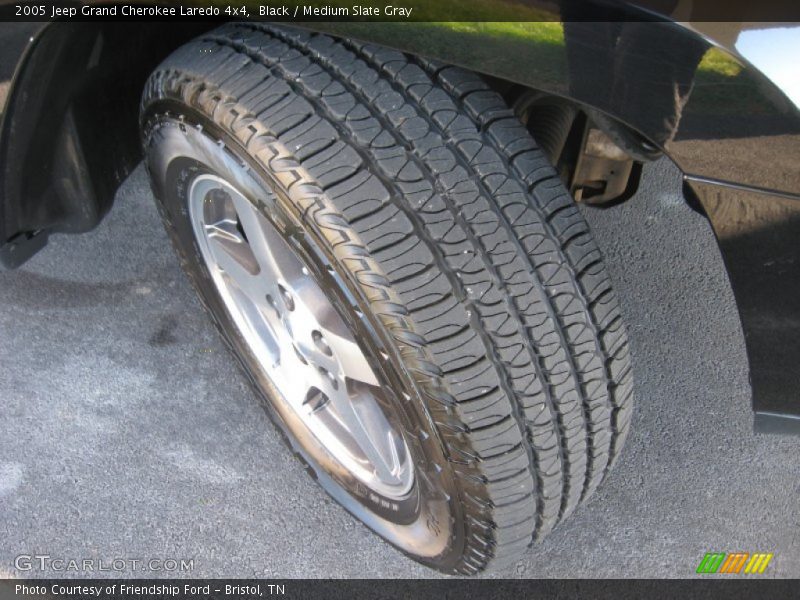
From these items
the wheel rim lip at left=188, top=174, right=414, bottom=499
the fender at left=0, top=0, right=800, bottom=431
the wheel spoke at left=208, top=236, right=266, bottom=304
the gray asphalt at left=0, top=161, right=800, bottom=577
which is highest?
the fender at left=0, top=0, right=800, bottom=431

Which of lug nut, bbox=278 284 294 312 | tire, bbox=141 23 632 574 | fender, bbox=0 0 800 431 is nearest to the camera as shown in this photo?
fender, bbox=0 0 800 431

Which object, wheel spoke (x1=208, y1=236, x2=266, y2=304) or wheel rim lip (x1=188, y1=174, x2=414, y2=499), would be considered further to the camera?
wheel spoke (x1=208, y1=236, x2=266, y2=304)

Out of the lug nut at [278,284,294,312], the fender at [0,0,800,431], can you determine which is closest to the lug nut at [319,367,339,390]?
the lug nut at [278,284,294,312]

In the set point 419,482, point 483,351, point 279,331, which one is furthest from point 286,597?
point 483,351

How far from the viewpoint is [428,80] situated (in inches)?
46.1

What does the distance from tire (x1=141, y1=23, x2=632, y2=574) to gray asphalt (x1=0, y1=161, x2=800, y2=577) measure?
0.56m

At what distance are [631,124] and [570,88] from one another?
0.09 metres

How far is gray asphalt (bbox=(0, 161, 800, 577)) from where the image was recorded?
68.8 inches

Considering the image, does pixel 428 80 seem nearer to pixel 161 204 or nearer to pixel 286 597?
pixel 161 204

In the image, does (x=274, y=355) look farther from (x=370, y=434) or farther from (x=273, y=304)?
(x=370, y=434)

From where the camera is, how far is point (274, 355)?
1.88 meters

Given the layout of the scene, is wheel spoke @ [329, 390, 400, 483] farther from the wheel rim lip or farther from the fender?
the fender

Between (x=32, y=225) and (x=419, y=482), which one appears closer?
(x=419, y=482)

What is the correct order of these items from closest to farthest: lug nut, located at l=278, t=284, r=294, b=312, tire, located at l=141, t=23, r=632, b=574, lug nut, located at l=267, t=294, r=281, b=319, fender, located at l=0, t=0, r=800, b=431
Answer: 1. fender, located at l=0, t=0, r=800, b=431
2. tire, located at l=141, t=23, r=632, b=574
3. lug nut, located at l=278, t=284, r=294, b=312
4. lug nut, located at l=267, t=294, r=281, b=319
